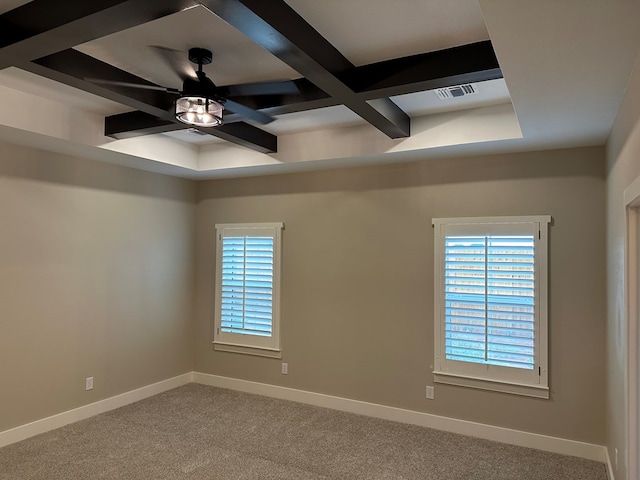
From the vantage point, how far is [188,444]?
3781mm

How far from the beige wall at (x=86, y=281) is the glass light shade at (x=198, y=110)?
2.00 m

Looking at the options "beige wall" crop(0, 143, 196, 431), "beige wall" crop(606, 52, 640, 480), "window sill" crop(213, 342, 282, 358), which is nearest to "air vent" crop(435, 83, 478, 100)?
"beige wall" crop(606, 52, 640, 480)

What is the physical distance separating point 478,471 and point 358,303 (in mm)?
1794

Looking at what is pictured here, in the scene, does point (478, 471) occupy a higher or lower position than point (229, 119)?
lower

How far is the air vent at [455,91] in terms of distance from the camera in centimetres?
318

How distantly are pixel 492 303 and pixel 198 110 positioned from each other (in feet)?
9.12

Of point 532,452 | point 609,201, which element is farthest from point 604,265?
point 532,452

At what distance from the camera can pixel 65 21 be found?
196cm

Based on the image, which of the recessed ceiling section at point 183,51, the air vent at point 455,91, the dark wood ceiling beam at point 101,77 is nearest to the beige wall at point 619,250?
the air vent at point 455,91

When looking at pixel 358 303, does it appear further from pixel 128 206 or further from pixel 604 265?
pixel 128 206

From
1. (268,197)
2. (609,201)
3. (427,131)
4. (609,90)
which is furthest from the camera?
(268,197)

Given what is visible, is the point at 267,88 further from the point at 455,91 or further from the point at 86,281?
the point at 86,281

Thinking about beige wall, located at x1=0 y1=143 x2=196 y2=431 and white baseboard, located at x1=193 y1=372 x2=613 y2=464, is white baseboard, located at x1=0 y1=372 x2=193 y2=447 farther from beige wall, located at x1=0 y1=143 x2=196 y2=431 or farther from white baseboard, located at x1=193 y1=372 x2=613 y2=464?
white baseboard, located at x1=193 y1=372 x2=613 y2=464

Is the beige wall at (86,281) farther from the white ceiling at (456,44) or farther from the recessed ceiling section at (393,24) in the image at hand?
the recessed ceiling section at (393,24)
